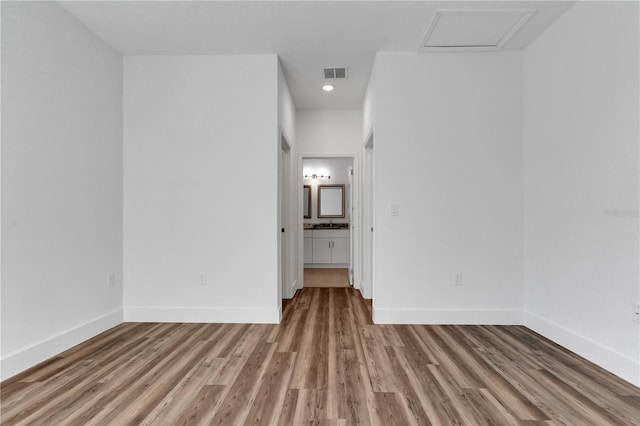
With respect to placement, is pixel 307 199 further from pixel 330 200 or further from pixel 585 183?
pixel 585 183

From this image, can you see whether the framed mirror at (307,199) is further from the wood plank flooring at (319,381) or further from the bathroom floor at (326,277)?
the wood plank flooring at (319,381)

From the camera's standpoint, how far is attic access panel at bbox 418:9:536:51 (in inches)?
107

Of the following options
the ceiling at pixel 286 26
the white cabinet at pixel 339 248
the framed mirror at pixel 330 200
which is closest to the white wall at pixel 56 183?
the ceiling at pixel 286 26

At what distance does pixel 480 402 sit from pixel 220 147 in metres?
3.01

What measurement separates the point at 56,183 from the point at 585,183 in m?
4.05

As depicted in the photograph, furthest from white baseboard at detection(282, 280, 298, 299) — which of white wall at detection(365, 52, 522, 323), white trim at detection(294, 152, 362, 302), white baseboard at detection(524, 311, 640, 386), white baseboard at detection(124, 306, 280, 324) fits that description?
white baseboard at detection(524, 311, 640, 386)

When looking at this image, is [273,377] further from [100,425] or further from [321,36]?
[321,36]

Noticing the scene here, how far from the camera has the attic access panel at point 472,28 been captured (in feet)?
8.93

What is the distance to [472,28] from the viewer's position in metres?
2.94

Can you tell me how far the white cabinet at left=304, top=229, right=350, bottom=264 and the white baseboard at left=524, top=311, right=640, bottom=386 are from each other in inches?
159

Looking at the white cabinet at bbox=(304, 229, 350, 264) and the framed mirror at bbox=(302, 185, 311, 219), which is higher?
the framed mirror at bbox=(302, 185, 311, 219)

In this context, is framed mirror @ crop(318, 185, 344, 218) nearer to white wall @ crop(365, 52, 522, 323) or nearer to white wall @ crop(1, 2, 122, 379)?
white wall @ crop(365, 52, 522, 323)

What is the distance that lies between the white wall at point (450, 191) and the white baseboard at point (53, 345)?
2.56 meters

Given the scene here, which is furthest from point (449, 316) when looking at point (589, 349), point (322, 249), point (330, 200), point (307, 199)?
point (307, 199)
